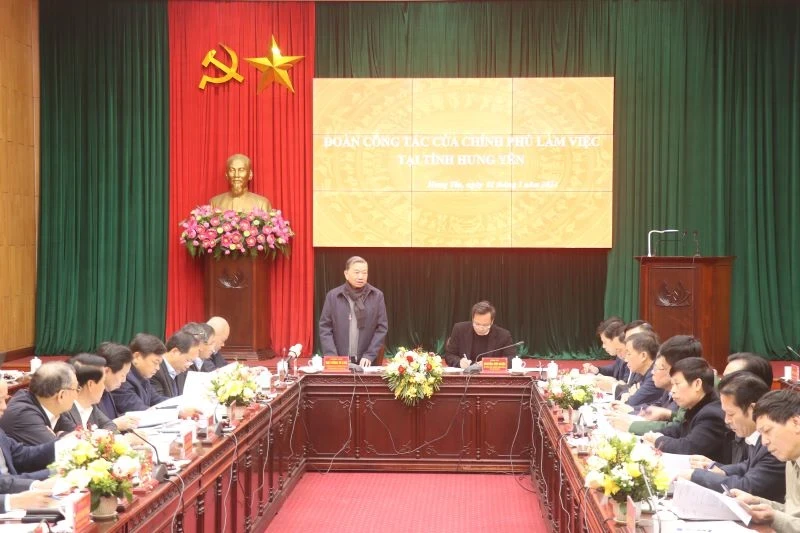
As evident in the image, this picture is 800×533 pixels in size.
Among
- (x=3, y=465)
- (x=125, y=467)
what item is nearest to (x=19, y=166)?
(x=3, y=465)

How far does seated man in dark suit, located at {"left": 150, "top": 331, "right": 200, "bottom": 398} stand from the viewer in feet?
18.2

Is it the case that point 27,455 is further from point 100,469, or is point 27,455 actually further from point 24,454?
point 100,469

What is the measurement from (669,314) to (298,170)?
4577 millimetres

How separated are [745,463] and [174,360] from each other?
3.53 meters

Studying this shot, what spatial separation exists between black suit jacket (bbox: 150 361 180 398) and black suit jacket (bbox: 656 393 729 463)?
302 centimetres

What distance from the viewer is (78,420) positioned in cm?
415

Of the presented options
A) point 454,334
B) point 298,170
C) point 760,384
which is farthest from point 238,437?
point 298,170

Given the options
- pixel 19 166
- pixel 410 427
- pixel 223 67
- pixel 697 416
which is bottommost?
pixel 410 427

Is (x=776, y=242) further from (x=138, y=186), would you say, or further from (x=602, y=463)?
(x=602, y=463)

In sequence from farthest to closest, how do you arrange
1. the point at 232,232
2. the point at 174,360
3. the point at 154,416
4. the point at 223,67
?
the point at 223,67 < the point at 232,232 < the point at 174,360 < the point at 154,416

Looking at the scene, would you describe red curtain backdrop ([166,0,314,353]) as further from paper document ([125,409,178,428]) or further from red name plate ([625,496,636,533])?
red name plate ([625,496,636,533])

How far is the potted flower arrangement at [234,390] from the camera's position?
4867 millimetres

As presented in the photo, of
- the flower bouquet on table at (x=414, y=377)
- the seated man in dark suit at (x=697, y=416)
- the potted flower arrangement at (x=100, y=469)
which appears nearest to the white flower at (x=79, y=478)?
the potted flower arrangement at (x=100, y=469)

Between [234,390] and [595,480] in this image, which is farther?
[234,390]
